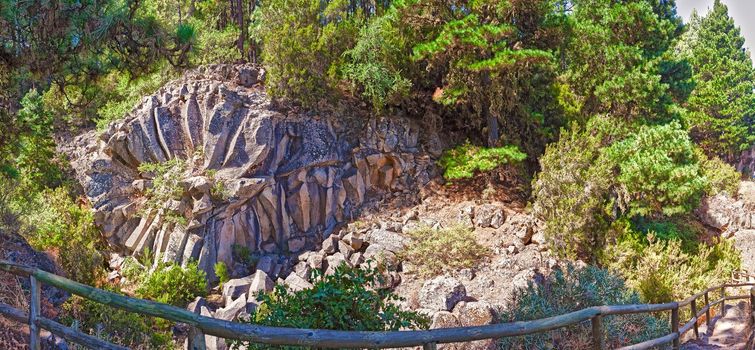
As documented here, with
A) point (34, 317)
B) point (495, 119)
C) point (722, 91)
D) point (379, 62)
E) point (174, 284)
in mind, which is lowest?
point (174, 284)

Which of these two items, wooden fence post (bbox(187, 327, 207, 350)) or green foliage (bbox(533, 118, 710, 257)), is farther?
green foliage (bbox(533, 118, 710, 257))

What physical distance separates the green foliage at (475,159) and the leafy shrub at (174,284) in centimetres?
662

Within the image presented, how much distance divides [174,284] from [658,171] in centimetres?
1130

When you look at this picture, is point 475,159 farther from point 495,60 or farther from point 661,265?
point 661,265

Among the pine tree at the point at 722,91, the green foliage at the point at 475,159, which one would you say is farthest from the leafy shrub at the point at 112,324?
the pine tree at the point at 722,91

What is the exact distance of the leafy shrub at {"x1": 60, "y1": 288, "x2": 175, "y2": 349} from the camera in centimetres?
575

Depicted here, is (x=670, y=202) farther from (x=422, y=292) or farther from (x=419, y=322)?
(x=419, y=322)

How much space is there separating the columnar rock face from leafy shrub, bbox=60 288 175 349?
426cm

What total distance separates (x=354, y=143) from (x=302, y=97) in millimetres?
1855

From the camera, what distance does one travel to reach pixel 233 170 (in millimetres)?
11820

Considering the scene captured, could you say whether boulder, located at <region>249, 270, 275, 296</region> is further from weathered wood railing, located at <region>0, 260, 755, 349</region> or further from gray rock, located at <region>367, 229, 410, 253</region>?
weathered wood railing, located at <region>0, 260, 755, 349</region>

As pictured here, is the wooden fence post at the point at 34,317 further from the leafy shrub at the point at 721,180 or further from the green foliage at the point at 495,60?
the leafy shrub at the point at 721,180

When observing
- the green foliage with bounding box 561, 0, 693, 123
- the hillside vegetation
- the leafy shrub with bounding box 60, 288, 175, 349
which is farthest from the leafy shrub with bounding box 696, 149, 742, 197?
the leafy shrub with bounding box 60, 288, 175, 349

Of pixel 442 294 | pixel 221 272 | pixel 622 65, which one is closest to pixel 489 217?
pixel 442 294
